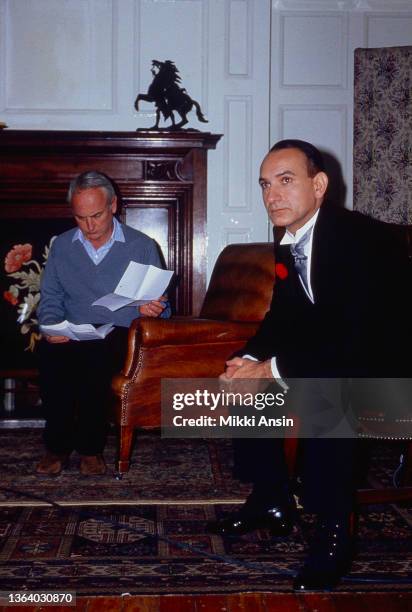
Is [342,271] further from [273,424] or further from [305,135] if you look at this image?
[305,135]

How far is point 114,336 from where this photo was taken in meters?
2.99

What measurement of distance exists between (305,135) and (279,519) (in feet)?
9.85

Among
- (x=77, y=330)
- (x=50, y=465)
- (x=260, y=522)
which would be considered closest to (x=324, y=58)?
(x=77, y=330)

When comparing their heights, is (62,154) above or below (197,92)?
below

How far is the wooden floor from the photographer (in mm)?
1634

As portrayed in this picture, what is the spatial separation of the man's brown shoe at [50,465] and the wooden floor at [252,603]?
1.21 meters

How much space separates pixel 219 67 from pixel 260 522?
314cm

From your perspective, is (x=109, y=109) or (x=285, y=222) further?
(x=109, y=109)

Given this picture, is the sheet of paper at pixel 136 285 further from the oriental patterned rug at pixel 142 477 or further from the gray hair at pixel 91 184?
the oriental patterned rug at pixel 142 477

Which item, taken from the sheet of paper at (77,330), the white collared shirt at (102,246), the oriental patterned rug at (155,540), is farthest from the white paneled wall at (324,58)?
the oriental patterned rug at (155,540)

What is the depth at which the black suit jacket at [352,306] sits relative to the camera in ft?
5.98

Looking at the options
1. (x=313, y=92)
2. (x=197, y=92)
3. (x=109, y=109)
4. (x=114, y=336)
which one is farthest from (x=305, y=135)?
(x=114, y=336)

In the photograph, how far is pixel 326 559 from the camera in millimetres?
1732

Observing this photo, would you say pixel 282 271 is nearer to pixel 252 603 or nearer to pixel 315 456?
pixel 315 456
